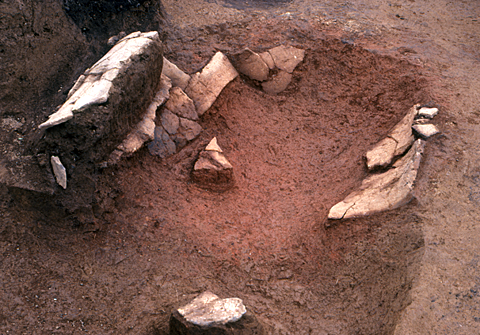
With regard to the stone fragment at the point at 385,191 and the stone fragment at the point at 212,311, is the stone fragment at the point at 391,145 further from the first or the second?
the stone fragment at the point at 212,311

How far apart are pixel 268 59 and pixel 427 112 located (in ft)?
7.58

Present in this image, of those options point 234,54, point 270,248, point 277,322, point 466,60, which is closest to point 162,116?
point 234,54

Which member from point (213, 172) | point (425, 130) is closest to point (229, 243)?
point (213, 172)

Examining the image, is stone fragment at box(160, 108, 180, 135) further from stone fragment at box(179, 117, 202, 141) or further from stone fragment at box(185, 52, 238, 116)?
stone fragment at box(185, 52, 238, 116)

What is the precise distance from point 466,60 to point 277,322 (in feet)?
15.6

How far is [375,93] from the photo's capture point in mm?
5176

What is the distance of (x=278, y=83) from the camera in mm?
5406

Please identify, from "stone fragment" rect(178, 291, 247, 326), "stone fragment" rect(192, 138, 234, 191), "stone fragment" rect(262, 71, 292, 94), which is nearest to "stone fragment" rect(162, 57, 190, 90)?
"stone fragment" rect(192, 138, 234, 191)

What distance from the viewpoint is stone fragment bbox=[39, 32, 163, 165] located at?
129 inches

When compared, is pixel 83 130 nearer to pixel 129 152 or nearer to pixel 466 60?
pixel 129 152

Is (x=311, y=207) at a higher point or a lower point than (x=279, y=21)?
lower

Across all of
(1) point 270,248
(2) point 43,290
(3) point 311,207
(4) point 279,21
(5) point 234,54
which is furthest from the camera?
(4) point 279,21

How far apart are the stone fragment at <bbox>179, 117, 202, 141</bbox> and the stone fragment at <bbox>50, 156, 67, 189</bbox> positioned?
1472 millimetres

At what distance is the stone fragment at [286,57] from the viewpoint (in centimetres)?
540
